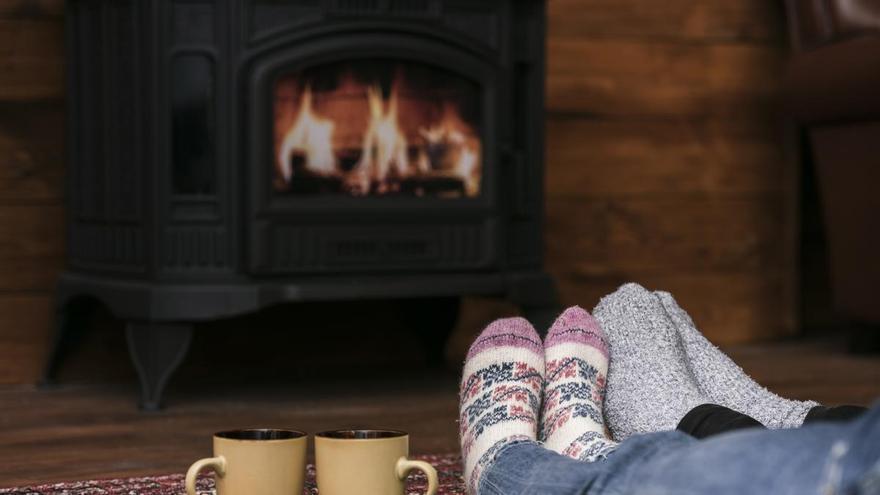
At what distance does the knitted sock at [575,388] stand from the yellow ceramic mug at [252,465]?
0.33 metres

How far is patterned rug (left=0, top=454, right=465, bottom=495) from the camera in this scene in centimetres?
145

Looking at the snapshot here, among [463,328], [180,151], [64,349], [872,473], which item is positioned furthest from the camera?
[463,328]

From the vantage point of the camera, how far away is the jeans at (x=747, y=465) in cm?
68

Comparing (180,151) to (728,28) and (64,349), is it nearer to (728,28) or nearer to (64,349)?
(64,349)

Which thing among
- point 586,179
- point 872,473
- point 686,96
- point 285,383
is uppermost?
point 686,96

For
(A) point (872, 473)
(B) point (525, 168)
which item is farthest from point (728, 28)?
(A) point (872, 473)

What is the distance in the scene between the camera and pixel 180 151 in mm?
2037

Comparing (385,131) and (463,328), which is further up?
(385,131)

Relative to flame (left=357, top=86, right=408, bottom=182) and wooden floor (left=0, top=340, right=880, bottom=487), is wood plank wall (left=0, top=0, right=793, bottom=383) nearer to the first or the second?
wooden floor (left=0, top=340, right=880, bottom=487)

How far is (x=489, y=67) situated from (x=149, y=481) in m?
0.97

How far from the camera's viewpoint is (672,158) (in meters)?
2.81

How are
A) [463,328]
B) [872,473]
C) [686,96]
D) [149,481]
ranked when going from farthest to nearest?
[686,96], [463,328], [149,481], [872,473]

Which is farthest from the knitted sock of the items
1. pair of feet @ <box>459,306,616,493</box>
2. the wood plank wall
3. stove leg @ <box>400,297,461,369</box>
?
the wood plank wall

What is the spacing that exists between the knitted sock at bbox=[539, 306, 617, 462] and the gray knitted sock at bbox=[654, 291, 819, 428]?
11 cm
